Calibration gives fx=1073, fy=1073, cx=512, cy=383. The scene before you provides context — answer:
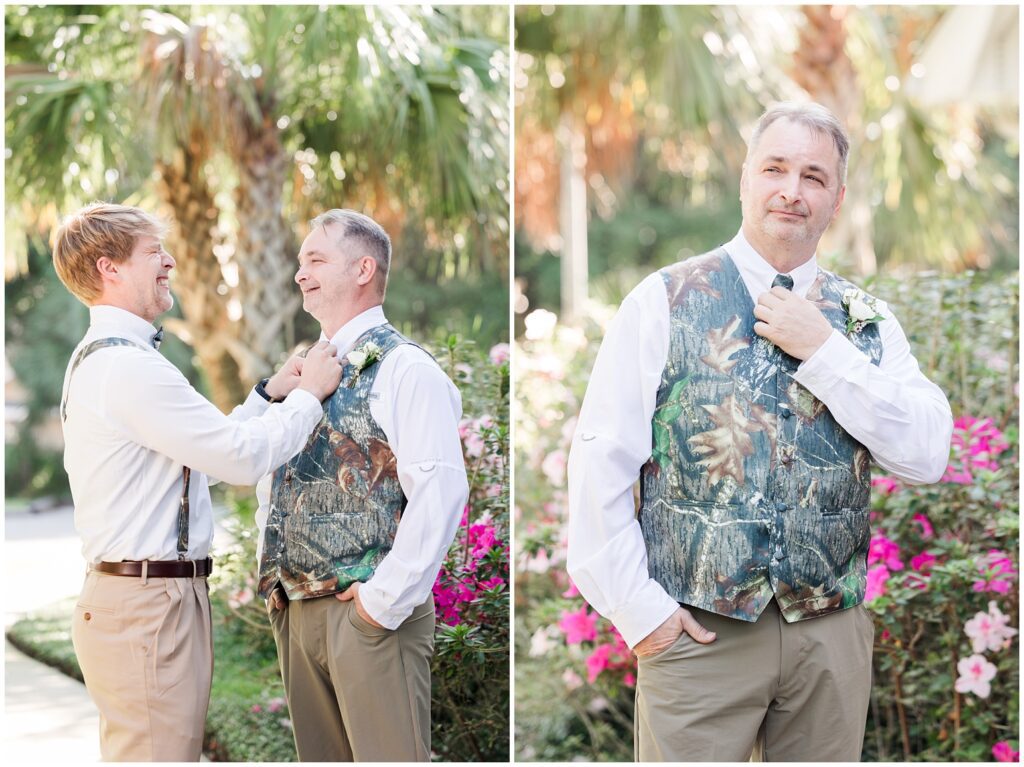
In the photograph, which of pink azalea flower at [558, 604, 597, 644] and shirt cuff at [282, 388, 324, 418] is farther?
pink azalea flower at [558, 604, 597, 644]

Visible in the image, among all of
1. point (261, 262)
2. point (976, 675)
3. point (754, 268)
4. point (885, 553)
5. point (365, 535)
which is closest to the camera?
point (754, 268)

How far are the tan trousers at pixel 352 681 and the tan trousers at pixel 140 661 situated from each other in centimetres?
30

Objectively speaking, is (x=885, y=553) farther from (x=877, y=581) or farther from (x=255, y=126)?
(x=255, y=126)

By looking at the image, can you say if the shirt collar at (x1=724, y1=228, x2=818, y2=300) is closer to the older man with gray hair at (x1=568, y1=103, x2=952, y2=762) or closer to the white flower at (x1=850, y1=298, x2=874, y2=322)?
the older man with gray hair at (x1=568, y1=103, x2=952, y2=762)

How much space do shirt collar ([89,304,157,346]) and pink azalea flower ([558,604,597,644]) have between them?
2005 millimetres

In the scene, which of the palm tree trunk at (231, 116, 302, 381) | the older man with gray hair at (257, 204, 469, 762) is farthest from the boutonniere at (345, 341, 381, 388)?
the palm tree trunk at (231, 116, 302, 381)

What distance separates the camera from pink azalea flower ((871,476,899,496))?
3.68 m

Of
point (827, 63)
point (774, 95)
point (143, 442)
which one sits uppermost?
point (827, 63)

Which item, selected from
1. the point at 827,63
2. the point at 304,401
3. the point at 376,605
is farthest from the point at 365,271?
the point at 827,63

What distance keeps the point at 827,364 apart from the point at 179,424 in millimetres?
1406

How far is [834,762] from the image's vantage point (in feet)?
7.73

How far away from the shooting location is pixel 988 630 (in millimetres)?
3500

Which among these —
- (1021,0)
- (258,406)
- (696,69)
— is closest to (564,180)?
(696,69)

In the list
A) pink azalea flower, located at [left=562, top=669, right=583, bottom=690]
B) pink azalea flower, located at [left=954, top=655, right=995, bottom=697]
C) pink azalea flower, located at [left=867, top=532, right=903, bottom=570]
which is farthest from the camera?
pink azalea flower, located at [left=562, top=669, right=583, bottom=690]
